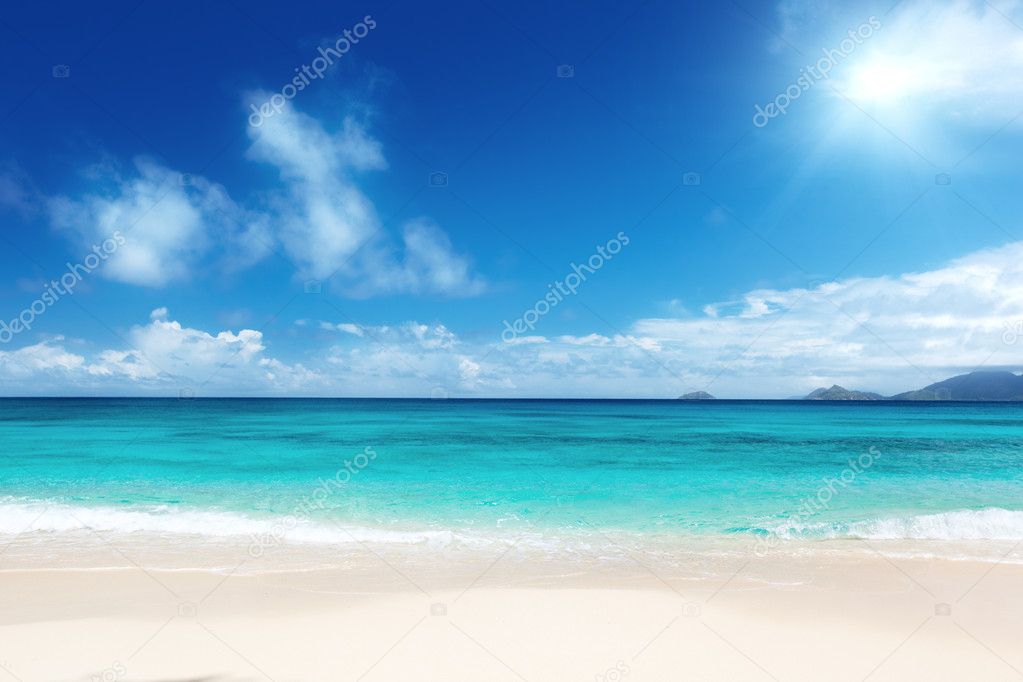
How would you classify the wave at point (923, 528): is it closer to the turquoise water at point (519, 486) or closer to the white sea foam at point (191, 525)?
the turquoise water at point (519, 486)

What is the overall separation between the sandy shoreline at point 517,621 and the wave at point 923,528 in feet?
5.81

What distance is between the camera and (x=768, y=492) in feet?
49.6

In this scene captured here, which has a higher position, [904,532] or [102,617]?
[102,617]

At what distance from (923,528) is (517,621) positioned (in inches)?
358

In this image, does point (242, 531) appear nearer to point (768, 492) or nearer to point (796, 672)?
point (796, 672)

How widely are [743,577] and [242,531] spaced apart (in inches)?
346

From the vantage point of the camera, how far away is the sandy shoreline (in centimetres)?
524

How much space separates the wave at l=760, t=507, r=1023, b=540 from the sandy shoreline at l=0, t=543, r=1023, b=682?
177 cm

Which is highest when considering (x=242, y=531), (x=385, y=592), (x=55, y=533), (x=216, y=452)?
(x=216, y=452)

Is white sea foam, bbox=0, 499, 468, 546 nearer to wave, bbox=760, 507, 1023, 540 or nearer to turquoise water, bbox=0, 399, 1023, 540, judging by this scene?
turquoise water, bbox=0, 399, 1023, 540

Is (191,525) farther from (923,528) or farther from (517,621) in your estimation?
(923,528)

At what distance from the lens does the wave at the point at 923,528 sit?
1029 cm

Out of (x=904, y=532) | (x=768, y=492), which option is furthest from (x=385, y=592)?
(x=768, y=492)

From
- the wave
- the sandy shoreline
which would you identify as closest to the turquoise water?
the wave
